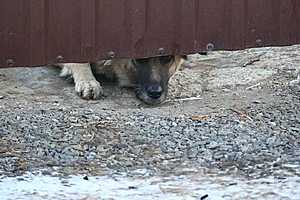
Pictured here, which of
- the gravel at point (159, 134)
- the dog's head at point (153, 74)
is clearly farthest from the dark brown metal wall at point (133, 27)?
the dog's head at point (153, 74)

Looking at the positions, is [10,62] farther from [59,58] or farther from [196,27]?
[196,27]

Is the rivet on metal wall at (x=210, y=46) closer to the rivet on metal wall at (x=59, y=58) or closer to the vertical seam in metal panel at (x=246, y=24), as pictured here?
the vertical seam in metal panel at (x=246, y=24)

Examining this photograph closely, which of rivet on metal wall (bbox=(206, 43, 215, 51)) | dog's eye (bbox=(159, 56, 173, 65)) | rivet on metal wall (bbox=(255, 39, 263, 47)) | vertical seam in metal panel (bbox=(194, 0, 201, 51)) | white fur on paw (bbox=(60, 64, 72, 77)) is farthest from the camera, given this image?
white fur on paw (bbox=(60, 64, 72, 77))

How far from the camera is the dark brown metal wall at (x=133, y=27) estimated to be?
12.9ft

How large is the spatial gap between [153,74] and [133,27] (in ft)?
5.30

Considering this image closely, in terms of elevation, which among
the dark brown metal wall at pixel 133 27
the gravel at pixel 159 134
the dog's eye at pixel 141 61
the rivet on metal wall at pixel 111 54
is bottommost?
the gravel at pixel 159 134

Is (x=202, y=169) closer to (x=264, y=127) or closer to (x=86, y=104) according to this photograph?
(x=264, y=127)

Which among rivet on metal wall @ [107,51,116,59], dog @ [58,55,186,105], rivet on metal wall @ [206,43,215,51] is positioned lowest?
dog @ [58,55,186,105]

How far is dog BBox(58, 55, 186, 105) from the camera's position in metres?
5.53

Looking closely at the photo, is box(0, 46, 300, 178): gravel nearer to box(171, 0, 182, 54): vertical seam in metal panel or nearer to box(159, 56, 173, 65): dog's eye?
box(171, 0, 182, 54): vertical seam in metal panel

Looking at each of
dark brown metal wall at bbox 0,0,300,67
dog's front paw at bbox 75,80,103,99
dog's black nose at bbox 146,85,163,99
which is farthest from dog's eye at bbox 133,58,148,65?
dark brown metal wall at bbox 0,0,300,67

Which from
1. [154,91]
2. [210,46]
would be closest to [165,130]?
[210,46]

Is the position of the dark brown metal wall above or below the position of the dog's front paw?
above

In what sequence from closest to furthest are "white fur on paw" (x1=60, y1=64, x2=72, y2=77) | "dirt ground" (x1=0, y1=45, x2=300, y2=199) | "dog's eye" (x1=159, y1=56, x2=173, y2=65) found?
"dirt ground" (x1=0, y1=45, x2=300, y2=199)
"dog's eye" (x1=159, y1=56, x2=173, y2=65)
"white fur on paw" (x1=60, y1=64, x2=72, y2=77)
